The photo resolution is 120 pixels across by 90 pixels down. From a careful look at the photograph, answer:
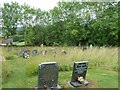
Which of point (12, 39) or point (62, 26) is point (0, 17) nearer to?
point (12, 39)

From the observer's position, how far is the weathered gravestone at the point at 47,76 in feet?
10.4

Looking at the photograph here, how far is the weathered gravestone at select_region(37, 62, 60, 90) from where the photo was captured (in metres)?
3.17

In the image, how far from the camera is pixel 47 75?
3229 mm

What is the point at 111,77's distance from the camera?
4211 mm

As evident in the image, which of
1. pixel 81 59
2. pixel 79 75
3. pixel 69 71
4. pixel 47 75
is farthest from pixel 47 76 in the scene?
pixel 81 59

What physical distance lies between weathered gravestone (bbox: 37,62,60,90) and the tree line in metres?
5.25

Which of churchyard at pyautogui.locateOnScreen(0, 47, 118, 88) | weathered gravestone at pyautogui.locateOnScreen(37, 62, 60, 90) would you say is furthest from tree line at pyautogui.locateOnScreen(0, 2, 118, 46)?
weathered gravestone at pyautogui.locateOnScreen(37, 62, 60, 90)

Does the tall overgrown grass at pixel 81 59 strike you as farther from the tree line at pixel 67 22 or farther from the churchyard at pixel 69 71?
the tree line at pixel 67 22

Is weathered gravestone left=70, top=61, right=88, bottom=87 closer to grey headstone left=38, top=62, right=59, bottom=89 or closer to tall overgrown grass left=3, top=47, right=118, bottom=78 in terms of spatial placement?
grey headstone left=38, top=62, right=59, bottom=89

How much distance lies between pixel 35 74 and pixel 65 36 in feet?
15.7

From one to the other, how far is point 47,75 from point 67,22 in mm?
6388

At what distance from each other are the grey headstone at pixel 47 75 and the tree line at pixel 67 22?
525 cm

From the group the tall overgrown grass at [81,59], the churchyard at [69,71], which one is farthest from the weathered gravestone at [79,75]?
the tall overgrown grass at [81,59]

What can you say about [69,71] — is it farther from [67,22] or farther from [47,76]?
[67,22]
